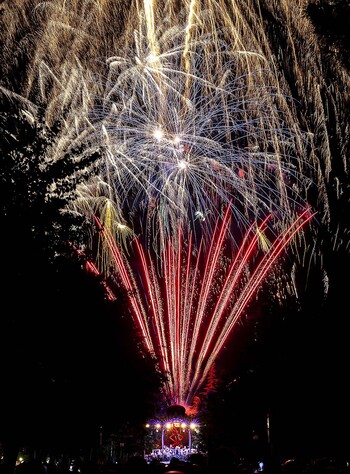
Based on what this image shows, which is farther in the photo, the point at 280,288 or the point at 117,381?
the point at 280,288

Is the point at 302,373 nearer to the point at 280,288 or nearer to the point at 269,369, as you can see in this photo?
the point at 269,369

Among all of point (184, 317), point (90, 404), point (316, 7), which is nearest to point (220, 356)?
point (184, 317)

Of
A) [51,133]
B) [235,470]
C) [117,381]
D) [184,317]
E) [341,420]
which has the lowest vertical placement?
[235,470]

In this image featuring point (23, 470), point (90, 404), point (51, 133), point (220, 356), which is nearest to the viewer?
point (51, 133)

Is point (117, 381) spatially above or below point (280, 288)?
below

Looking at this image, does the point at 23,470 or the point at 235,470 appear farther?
the point at 23,470

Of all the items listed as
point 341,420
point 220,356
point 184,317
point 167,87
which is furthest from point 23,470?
point 220,356

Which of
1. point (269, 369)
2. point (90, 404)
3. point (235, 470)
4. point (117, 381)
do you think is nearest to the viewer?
point (235, 470)

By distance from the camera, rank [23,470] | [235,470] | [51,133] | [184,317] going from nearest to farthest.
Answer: [235,470], [51,133], [23,470], [184,317]

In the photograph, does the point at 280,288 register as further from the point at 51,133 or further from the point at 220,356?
the point at 51,133
